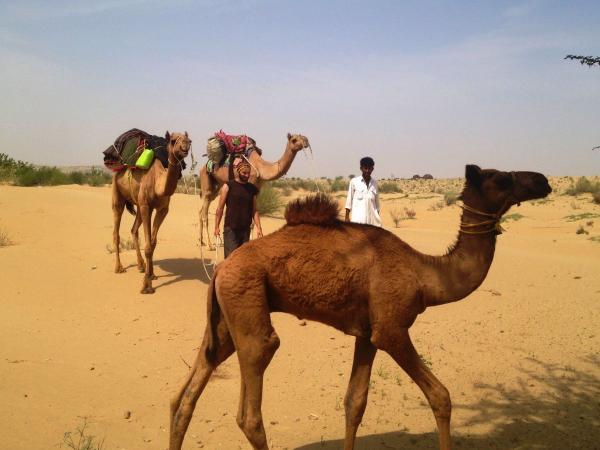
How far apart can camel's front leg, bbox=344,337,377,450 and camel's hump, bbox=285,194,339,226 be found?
3.25 feet

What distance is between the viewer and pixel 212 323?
387cm

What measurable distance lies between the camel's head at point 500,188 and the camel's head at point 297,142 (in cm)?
655

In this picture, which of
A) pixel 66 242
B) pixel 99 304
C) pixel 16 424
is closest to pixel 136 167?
pixel 99 304

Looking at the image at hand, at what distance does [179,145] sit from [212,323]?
6.28 meters

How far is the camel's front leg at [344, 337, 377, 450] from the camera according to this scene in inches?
158

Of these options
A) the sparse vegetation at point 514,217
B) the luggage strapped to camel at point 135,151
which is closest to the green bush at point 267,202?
the sparse vegetation at point 514,217

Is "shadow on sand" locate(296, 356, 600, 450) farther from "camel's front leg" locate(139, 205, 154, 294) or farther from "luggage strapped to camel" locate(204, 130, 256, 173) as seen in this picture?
"luggage strapped to camel" locate(204, 130, 256, 173)

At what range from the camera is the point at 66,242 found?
44.4 feet

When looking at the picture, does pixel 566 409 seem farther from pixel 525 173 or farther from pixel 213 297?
pixel 213 297

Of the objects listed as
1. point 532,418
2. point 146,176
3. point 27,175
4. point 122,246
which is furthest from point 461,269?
point 27,175

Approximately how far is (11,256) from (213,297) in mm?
9092

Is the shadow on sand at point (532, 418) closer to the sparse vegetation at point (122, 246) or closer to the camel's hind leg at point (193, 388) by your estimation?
the camel's hind leg at point (193, 388)

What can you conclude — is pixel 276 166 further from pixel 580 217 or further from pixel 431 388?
pixel 580 217

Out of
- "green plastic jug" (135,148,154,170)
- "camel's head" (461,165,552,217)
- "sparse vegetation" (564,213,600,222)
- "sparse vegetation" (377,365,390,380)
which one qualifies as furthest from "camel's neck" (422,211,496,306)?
"sparse vegetation" (564,213,600,222)
